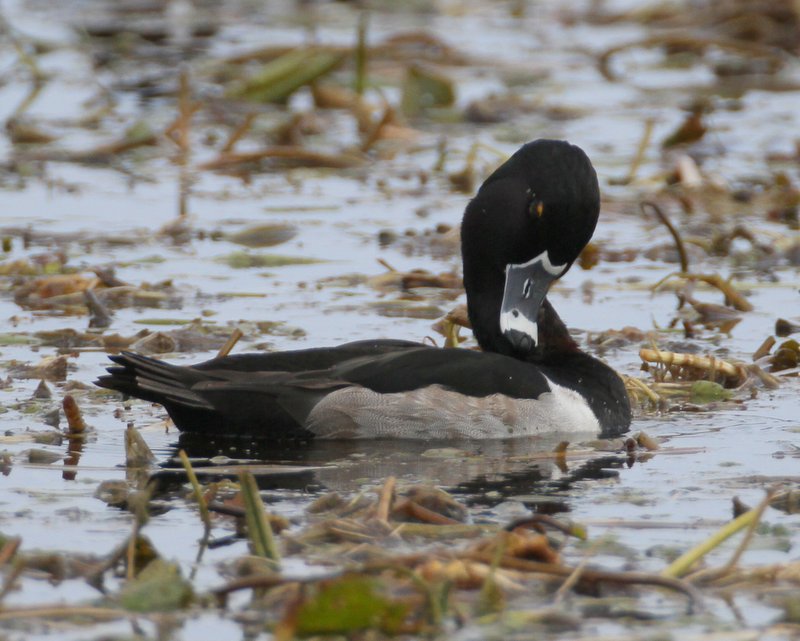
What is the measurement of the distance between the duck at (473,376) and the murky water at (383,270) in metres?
0.15

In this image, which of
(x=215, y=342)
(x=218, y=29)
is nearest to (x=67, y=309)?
(x=215, y=342)

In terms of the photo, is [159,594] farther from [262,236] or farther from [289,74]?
[289,74]

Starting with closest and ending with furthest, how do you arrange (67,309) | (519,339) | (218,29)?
(519,339), (67,309), (218,29)

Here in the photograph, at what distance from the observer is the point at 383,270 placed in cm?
1156

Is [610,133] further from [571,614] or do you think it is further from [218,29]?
[571,614]

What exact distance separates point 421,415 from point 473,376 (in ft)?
0.92

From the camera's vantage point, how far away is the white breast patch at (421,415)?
778 cm

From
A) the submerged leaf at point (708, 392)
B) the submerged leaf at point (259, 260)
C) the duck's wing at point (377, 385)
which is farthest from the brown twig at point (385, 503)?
the submerged leaf at point (259, 260)

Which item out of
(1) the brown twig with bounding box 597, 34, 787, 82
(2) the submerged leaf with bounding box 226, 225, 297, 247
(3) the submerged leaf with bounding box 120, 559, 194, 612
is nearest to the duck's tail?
(3) the submerged leaf with bounding box 120, 559, 194, 612

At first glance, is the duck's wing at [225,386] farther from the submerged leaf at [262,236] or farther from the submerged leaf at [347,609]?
the submerged leaf at [262,236]

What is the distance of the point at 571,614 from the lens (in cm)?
527

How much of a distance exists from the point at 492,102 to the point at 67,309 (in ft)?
26.0

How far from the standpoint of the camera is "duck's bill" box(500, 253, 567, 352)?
839 centimetres

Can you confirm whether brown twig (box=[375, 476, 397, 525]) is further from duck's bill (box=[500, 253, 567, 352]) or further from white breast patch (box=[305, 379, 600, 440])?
duck's bill (box=[500, 253, 567, 352])
